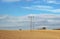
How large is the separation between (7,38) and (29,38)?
1.26 meters

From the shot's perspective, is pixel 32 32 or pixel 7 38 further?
pixel 32 32

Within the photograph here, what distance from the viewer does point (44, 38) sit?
9766 millimetres

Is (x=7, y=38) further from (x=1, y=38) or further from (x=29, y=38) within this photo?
(x=29, y=38)

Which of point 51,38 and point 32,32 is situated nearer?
point 51,38

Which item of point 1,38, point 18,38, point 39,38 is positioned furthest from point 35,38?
Result: point 1,38

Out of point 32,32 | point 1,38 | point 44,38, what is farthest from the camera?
point 32,32

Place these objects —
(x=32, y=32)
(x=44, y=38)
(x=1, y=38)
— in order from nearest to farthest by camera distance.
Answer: (x=1, y=38)
(x=44, y=38)
(x=32, y=32)

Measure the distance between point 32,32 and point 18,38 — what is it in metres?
2.38

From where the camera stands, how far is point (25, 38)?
31.8ft

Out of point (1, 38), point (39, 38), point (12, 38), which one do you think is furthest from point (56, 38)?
point (1, 38)

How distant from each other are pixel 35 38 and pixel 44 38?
65cm

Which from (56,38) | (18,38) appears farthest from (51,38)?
(18,38)

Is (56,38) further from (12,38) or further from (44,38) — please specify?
(12,38)

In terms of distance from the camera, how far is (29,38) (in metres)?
9.77
